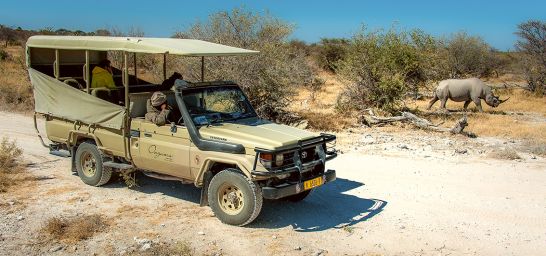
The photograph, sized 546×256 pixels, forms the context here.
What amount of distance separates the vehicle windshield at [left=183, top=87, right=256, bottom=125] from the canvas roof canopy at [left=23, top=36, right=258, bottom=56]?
0.60 meters

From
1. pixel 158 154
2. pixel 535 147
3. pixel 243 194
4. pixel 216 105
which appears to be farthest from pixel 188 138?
pixel 535 147

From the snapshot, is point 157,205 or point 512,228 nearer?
point 512,228

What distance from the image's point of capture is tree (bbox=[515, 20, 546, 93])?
27.2 m

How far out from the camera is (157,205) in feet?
27.9

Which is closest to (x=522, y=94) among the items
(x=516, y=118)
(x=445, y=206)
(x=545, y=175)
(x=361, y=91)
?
(x=516, y=118)

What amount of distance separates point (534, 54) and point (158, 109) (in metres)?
24.6

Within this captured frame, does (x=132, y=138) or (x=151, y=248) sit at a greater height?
(x=132, y=138)

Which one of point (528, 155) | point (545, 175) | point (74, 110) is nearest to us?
point (74, 110)

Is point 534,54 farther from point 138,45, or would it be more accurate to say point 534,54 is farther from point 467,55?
point 138,45

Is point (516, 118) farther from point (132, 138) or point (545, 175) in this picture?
point (132, 138)

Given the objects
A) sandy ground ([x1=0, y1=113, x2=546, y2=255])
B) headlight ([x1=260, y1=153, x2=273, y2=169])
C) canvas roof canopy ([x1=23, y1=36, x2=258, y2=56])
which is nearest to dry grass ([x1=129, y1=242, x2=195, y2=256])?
sandy ground ([x1=0, y1=113, x2=546, y2=255])

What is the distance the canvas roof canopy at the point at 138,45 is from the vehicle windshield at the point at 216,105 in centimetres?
60

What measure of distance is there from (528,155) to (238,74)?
310 inches

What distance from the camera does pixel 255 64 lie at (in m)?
16.3
